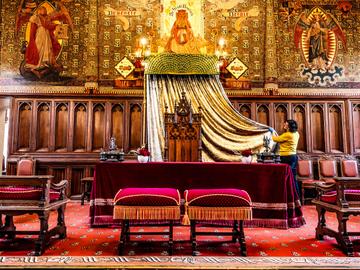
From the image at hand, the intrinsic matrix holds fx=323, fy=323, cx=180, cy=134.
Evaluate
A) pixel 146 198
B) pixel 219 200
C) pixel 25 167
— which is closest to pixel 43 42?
pixel 25 167

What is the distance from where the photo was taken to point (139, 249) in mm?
3895

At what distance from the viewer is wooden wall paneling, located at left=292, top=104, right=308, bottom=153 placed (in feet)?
30.9

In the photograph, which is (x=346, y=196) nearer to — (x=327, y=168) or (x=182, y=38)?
(x=327, y=168)

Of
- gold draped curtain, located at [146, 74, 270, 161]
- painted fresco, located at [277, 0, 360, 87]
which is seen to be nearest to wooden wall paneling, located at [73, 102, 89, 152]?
gold draped curtain, located at [146, 74, 270, 161]

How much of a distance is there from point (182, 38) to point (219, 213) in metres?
6.82

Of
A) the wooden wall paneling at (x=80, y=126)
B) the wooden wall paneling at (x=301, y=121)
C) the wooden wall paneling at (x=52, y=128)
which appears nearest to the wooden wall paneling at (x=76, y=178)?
the wooden wall paneling at (x=80, y=126)

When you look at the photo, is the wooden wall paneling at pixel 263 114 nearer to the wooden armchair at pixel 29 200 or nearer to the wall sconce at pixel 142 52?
the wall sconce at pixel 142 52

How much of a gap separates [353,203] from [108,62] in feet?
25.1

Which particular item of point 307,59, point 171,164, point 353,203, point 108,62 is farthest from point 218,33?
point 353,203

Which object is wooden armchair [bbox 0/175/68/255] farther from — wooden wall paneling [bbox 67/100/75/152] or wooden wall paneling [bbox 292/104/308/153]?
wooden wall paneling [bbox 292/104/308/153]

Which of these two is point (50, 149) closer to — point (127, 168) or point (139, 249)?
point (127, 168)

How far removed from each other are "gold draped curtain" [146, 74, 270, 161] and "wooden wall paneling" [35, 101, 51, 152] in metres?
3.09

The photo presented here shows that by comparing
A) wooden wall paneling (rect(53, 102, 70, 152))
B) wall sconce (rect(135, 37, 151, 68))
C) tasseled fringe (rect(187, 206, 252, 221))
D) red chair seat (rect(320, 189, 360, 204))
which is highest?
wall sconce (rect(135, 37, 151, 68))

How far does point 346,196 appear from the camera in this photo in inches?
158
